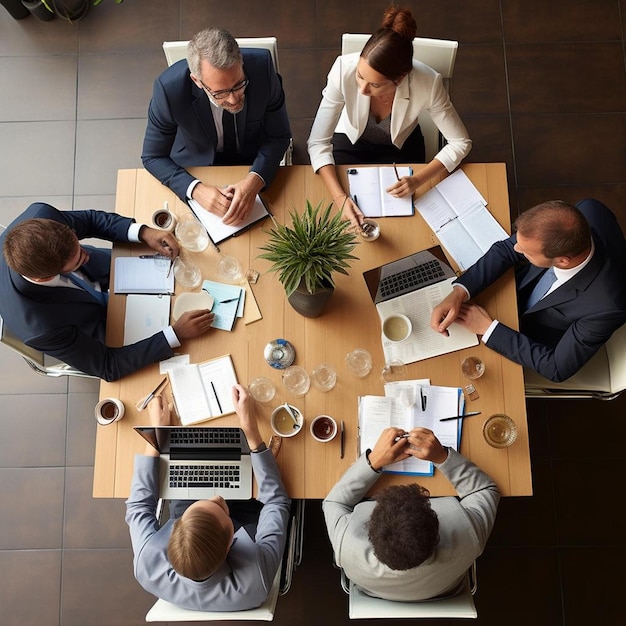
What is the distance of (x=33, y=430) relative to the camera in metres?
3.24

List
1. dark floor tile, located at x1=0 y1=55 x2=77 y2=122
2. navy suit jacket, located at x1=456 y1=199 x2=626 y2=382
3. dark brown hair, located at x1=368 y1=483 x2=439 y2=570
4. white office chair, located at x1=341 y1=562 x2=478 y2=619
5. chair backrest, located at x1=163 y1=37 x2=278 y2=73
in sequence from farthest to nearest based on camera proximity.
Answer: dark floor tile, located at x1=0 y1=55 x2=77 y2=122 < chair backrest, located at x1=163 y1=37 x2=278 y2=73 < navy suit jacket, located at x1=456 y1=199 x2=626 y2=382 < white office chair, located at x1=341 y1=562 x2=478 y2=619 < dark brown hair, located at x1=368 y1=483 x2=439 y2=570

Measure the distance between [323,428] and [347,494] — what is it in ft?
0.87

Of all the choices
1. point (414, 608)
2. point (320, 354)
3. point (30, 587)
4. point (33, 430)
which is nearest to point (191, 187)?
point (320, 354)

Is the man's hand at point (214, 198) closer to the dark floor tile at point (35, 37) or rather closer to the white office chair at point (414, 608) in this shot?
the white office chair at point (414, 608)

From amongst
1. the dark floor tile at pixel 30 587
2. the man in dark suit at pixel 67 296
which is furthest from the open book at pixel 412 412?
the dark floor tile at pixel 30 587

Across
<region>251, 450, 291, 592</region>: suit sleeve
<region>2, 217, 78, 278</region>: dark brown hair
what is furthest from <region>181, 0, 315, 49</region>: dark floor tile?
<region>251, 450, 291, 592</region>: suit sleeve

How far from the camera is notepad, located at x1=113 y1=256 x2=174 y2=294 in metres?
2.45

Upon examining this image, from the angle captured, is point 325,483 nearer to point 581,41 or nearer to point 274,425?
point 274,425

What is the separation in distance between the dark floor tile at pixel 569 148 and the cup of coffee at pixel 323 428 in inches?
83.1

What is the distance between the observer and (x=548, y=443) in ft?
10.3

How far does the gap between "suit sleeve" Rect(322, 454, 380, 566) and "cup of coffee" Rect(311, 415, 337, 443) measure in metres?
0.15

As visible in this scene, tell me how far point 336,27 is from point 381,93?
147cm

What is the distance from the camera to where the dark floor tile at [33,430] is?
321 cm

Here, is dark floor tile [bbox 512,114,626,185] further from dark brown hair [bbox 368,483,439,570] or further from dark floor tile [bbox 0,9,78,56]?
dark floor tile [bbox 0,9,78,56]
